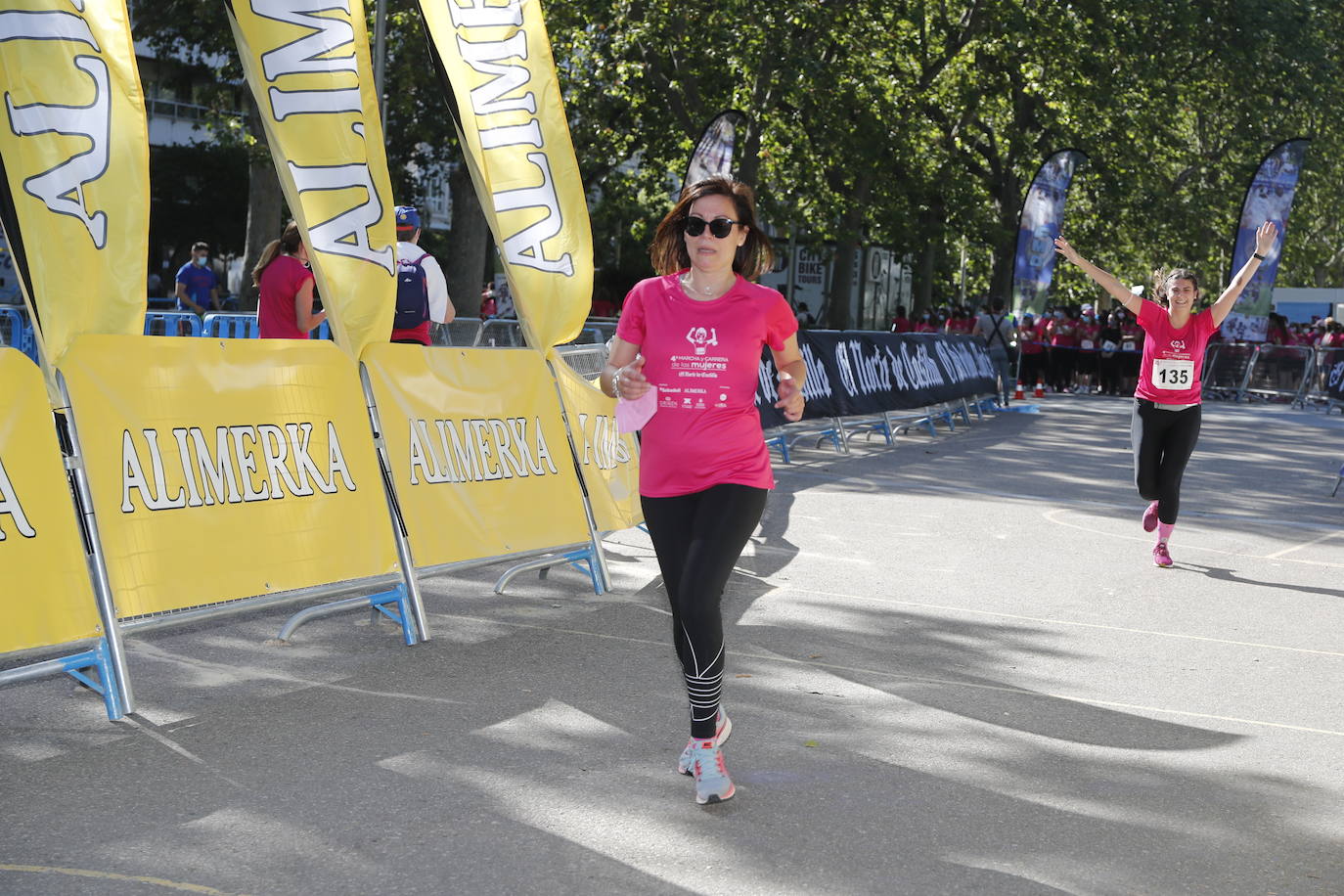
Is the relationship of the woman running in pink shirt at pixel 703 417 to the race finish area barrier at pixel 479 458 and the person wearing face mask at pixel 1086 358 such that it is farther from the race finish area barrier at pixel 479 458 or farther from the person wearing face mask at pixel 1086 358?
the person wearing face mask at pixel 1086 358

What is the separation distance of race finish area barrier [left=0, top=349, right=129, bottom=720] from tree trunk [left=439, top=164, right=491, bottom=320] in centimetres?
2351

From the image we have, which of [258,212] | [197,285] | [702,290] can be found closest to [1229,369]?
[258,212]

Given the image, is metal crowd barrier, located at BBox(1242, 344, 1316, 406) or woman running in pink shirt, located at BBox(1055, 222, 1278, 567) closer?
woman running in pink shirt, located at BBox(1055, 222, 1278, 567)

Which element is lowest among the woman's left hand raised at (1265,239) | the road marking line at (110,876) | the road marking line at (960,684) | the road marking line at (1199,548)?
the road marking line at (1199,548)

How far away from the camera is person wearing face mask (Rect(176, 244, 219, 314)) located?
20.0 meters

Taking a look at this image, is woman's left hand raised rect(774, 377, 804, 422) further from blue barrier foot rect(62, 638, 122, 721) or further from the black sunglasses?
blue barrier foot rect(62, 638, 122, 721)

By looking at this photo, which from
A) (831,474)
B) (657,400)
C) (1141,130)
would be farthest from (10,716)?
(1141,130)

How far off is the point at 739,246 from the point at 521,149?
3953mm

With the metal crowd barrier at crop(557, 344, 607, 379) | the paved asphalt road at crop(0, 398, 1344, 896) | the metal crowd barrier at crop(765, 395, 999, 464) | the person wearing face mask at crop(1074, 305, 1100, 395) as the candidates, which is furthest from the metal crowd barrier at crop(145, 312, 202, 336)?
the person wearing face mask at crop(1074, 305, 1100, 395)

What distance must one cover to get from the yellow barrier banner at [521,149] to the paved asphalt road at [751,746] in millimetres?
1704

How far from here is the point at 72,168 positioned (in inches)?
233

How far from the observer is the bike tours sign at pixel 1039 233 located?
27719 mm

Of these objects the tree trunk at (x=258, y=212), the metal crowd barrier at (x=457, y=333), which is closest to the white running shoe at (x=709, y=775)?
the metal crowd barrier at (x=457, y=333)

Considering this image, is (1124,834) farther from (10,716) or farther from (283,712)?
(10,716)
